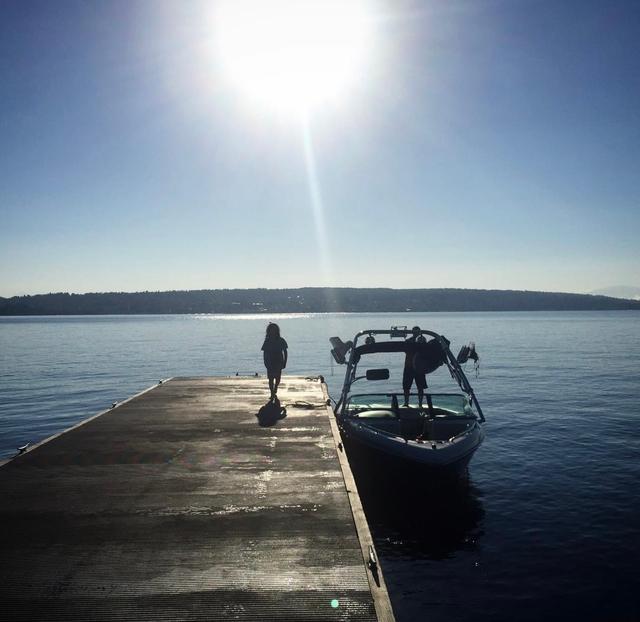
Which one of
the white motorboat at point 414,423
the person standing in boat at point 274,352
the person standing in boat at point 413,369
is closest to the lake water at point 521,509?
the white motorboat at point 414,423

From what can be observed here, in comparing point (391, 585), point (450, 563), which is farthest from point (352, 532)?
point (450, 563)

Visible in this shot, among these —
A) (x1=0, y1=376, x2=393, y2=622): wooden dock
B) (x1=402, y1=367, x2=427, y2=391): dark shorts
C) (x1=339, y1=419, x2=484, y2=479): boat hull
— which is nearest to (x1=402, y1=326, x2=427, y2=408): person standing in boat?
(x1=402, y1=367, x2=427, y2=391): dark shorts

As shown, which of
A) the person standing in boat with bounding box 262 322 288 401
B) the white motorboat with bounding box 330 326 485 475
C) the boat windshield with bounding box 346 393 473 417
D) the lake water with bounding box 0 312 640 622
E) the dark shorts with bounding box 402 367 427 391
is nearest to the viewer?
the lake water with bounding box 0 312 640 622

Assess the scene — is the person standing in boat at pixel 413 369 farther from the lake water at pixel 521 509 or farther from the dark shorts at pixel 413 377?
the lake water at pixel 521 509

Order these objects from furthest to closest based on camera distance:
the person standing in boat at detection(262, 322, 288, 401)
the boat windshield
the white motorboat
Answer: the person standing in boat at detection(262, 322, 288, 401) < the boat windshield < the white motorboat

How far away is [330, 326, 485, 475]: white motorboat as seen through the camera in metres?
12.1

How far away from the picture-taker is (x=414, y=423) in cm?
1471

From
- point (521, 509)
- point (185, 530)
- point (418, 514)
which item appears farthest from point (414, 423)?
point (185, 530)

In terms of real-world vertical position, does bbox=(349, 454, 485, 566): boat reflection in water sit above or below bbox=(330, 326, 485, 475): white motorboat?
below

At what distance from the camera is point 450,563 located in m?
10.3

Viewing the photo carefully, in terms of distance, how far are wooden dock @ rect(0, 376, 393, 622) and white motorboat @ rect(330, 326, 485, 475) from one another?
1.86 metres

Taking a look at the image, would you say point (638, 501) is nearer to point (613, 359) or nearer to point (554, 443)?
point (554, 443)

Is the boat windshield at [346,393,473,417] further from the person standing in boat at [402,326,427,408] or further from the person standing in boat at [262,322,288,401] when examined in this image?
the person standing in boat at [262,322,288,401]

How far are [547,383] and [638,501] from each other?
20.7 m
